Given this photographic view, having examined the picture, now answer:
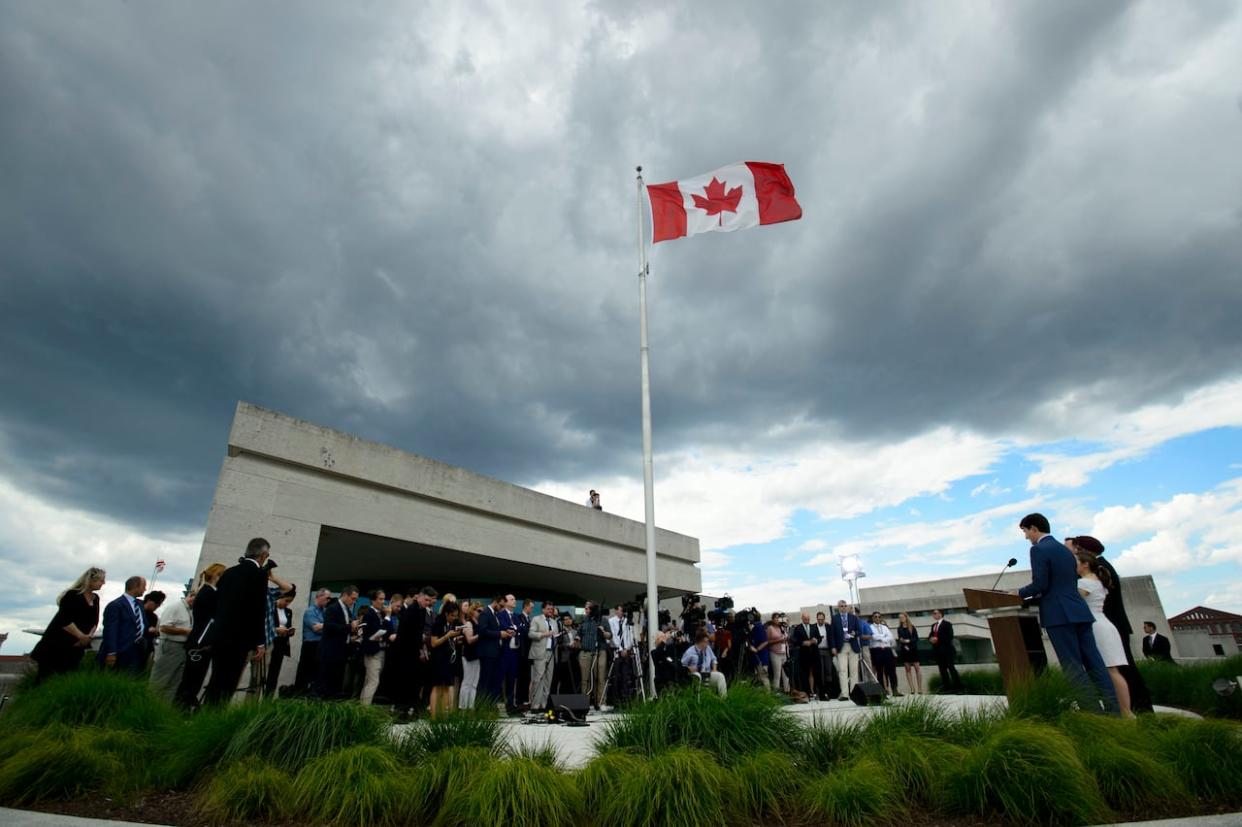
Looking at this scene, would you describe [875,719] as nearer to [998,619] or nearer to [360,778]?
[360,778]

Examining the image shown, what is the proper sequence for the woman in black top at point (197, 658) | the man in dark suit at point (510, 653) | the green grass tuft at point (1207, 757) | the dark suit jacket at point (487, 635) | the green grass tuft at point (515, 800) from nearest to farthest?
the green grass tuft at point (515, 800) → the green grass tuft at point (1207, 757) → the woman in black top at point (197, 658) → the dark suit jacket at point (487, 635) → the man in dark suit at point (510, 653)

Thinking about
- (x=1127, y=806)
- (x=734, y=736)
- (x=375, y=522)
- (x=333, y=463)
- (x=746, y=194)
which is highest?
(x=746, y=194)

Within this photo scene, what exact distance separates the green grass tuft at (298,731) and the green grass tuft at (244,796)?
0.28 meters

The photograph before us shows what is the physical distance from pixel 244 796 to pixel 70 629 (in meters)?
4.85

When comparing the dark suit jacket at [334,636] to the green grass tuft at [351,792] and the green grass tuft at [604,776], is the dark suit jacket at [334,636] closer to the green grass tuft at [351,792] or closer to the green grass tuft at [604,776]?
the green grass tuft at [351,792]

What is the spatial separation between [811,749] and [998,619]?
15.9 ft

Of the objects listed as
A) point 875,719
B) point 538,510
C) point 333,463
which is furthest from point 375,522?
point 875,719

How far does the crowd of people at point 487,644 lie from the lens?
6102 millimetres

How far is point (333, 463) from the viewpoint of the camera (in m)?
13.7

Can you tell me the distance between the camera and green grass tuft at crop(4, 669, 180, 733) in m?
5.05

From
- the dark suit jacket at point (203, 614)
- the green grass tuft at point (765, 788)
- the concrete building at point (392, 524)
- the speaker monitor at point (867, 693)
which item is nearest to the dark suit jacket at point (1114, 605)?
the speaker monitor at point (867, 693)

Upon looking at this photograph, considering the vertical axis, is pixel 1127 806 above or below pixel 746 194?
below

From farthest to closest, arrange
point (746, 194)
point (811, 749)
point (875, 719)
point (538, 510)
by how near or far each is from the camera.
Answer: point (538, 510), point (746, 194), point (875, 719), point (811, 749)

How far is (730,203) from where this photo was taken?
40.6ft
